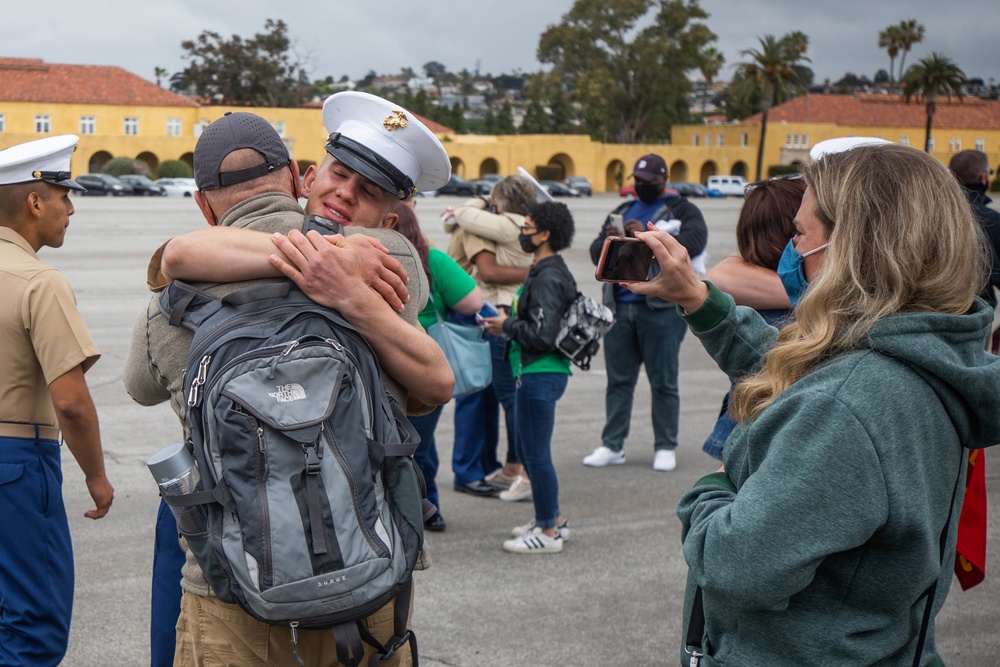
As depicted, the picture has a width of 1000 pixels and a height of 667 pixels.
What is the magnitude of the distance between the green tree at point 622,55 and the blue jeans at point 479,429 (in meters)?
78.0

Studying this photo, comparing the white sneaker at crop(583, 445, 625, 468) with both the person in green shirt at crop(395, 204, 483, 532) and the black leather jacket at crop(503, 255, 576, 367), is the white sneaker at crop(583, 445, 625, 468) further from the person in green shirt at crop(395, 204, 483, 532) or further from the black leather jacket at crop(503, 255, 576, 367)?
the black leather jacket at crop(503, 255, 576, 367)

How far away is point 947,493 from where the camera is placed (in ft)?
6.26

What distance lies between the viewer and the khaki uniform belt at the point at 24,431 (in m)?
3.10

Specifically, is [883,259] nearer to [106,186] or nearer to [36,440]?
[36,440]

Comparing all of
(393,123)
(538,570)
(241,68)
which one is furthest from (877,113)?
(393,123)

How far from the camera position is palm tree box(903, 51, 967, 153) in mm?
74125

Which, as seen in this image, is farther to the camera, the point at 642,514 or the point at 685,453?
the point at 685,453

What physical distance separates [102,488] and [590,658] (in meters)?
2.05

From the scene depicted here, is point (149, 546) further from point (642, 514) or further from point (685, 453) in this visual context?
point (685, 453)

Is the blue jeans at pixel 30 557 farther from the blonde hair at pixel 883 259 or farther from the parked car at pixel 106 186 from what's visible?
the parked car at pixel 106 186

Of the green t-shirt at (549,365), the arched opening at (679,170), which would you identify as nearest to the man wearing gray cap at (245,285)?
the green t-shirt at (549,365)

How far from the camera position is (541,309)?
5.30m

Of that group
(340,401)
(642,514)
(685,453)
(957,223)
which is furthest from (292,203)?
(685,453)

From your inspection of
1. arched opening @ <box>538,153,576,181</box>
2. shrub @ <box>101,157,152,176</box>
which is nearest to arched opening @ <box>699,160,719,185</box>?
arched opening @ <box>538,153,576,181</box>
